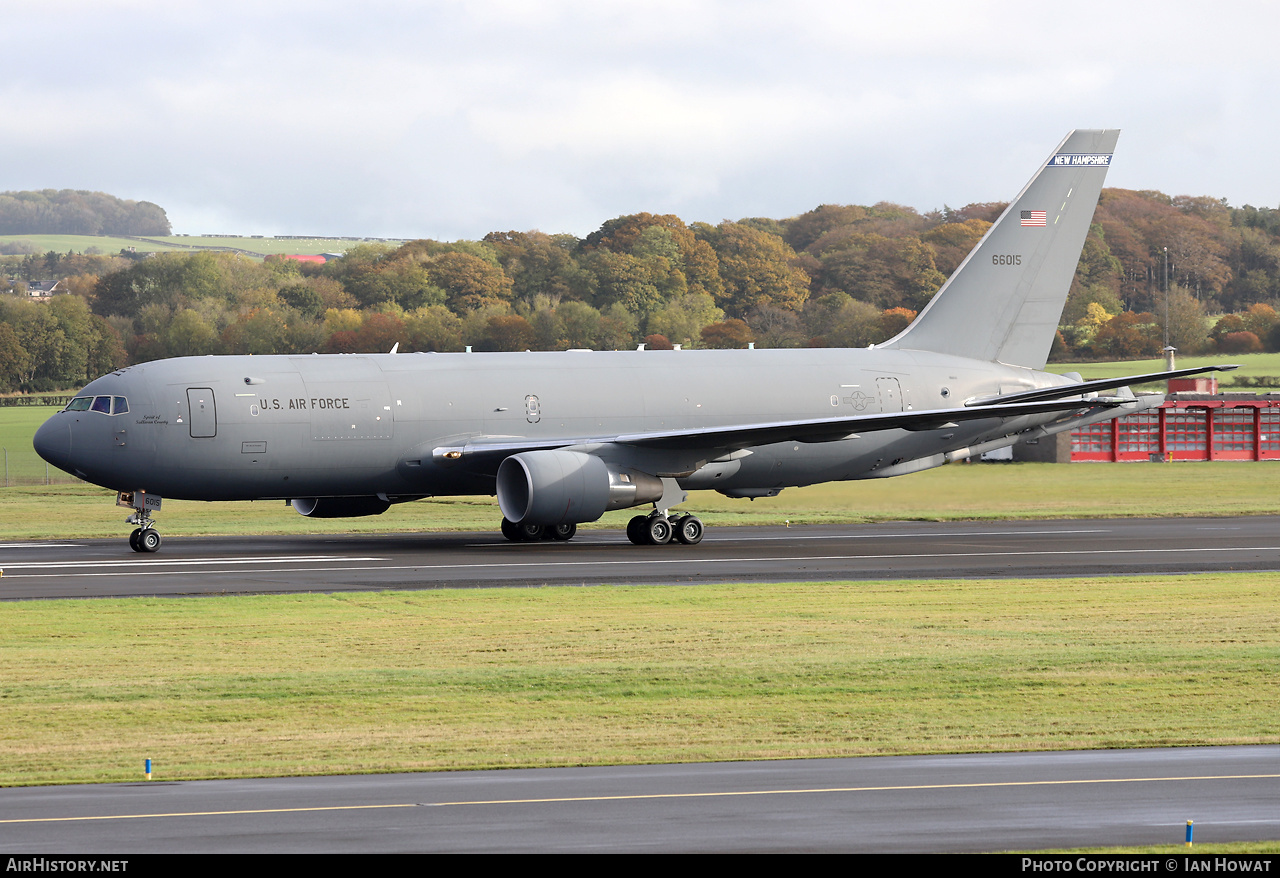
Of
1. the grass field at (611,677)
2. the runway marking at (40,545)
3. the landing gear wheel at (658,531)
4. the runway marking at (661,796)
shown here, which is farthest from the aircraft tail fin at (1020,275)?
the runway marking at (661,796)

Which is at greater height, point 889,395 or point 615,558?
point 889,395

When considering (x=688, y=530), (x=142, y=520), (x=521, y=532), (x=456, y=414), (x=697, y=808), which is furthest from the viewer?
(x=521, y=532)

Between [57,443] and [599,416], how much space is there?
11122 mm

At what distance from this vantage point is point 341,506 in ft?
117

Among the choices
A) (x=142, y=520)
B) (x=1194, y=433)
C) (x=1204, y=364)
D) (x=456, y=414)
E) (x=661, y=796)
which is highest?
(x=1204, y=364)

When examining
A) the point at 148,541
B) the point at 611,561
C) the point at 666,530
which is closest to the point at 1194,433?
the point at 666,530

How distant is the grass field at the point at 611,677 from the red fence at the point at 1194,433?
4727cm

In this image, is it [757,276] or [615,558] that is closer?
[615,558]

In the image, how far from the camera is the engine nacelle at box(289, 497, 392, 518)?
35.4 meters

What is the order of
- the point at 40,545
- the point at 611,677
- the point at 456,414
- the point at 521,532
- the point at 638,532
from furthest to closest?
the point at 40,545 → the point at 521,532 → the point at 638,532 → the point at 456,414 → the point at 611,677

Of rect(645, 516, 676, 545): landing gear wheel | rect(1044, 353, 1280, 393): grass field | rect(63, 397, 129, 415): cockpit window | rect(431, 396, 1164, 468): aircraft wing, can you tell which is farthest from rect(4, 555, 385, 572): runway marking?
rect(1044, 353, 1280, 393): grass field

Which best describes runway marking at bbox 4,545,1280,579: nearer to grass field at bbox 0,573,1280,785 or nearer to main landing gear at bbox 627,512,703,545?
main landing gear at bbox 627,512,703,545

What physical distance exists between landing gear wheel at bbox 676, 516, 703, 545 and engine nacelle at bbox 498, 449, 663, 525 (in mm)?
1633

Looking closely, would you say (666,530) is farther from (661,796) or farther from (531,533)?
(661,796)
